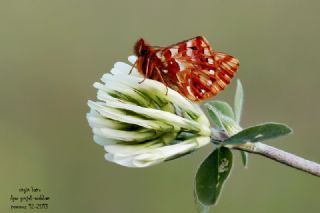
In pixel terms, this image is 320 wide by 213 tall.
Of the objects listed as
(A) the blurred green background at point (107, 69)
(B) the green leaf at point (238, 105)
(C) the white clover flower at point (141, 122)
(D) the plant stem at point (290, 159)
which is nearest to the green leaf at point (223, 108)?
(B) the green leaf at point (238, 105)

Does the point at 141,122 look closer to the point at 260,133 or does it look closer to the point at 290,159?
the point at 260,133

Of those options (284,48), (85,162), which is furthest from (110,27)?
(85,162)

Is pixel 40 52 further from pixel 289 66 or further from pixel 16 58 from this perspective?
pixel 289 66

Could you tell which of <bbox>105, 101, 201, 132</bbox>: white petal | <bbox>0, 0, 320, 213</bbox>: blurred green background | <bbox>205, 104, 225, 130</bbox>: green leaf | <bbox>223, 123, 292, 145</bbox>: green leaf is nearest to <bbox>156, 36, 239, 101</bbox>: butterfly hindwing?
<bbox>205, 104, 225, 130</bbox>: green leaf

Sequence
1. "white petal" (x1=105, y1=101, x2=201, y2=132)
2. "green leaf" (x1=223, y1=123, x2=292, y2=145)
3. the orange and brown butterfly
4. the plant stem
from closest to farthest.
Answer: the plant stem
"green leaf" (x1=223, y1=123, x2=292, y2=145)
"white petal" (x1=105, y1=101, x2=201, y2=132)
the orange and brown butterfly

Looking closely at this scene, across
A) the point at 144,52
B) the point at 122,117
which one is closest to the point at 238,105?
the point at 144,52

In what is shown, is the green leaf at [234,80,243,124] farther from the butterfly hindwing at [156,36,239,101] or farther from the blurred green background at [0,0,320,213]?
the blurred green background at [0,0,320,213]

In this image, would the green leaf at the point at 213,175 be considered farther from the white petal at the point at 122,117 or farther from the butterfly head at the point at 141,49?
the butterfly head at the point at 141,49
